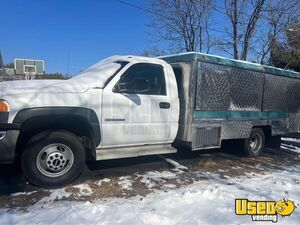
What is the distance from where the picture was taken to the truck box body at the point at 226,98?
576 centimetres

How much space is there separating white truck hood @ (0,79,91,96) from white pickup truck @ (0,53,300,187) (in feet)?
0.05

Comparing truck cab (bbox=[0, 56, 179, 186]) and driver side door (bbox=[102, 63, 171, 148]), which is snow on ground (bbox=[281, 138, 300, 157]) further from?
driver side door (bbox=[102, 63, 171, 148])

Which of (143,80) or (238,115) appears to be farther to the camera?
(238,115)

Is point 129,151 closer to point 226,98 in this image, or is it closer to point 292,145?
point 226,98

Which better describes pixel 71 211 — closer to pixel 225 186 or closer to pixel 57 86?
pixel 57 86

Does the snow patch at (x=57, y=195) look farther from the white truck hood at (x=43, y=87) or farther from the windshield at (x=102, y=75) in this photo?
the windshield at (x=102, y=75)

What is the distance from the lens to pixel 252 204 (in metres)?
4.21

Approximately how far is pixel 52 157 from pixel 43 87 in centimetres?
110

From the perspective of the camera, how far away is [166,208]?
3.91m

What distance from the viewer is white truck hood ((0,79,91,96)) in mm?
4184

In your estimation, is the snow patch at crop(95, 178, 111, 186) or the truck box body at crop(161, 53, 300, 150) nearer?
the snow patch at crop(95, 178, 111, 186)

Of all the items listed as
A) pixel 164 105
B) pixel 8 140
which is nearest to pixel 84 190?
pixel 8 140

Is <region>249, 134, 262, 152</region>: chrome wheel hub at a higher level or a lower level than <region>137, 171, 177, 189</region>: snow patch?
higher

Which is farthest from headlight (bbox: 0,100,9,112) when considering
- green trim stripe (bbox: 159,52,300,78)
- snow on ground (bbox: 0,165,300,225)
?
green trim stripe (bbox: 159,52,300,78)
